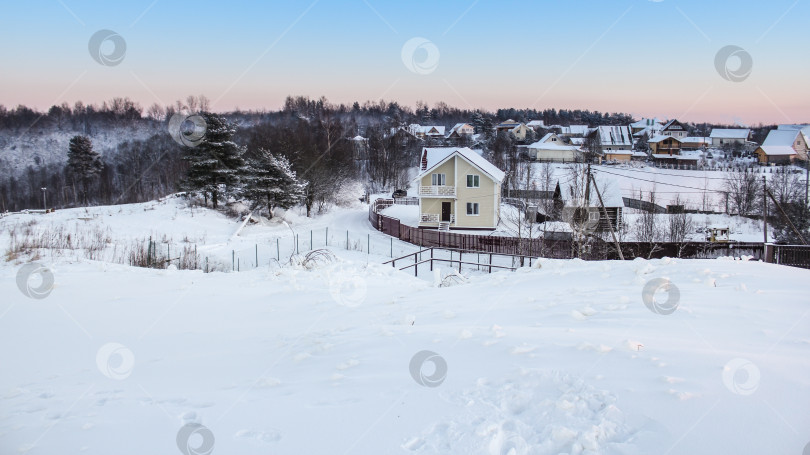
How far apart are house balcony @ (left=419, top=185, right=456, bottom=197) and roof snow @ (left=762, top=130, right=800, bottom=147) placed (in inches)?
2492

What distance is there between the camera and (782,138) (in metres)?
70.6

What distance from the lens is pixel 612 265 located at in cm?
918

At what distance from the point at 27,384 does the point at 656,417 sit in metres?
6.07

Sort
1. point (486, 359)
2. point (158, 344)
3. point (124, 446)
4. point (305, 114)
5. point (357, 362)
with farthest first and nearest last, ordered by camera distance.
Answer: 1. point (305, 114)
2. point (158, 344)
3. point (357, 362)
4. point (486, 359)
5. point (124, 446)

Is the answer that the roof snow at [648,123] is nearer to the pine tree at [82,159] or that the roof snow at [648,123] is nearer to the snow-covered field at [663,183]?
the snow-covered field at [663,183]

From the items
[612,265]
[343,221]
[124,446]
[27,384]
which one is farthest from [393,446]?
[343,221]

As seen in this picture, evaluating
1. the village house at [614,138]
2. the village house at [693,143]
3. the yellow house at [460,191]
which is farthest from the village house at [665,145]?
the yellow house at [460,191]

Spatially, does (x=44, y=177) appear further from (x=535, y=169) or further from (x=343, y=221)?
(x=535, y=169)

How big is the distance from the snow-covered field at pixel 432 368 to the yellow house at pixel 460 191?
1066 inches

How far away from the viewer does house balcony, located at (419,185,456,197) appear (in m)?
36.0

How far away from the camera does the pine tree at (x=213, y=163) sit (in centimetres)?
3406

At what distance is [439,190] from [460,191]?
5.60 feet

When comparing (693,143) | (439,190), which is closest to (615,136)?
(693,143)

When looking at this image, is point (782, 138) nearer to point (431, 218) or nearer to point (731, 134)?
point (731, 134)
